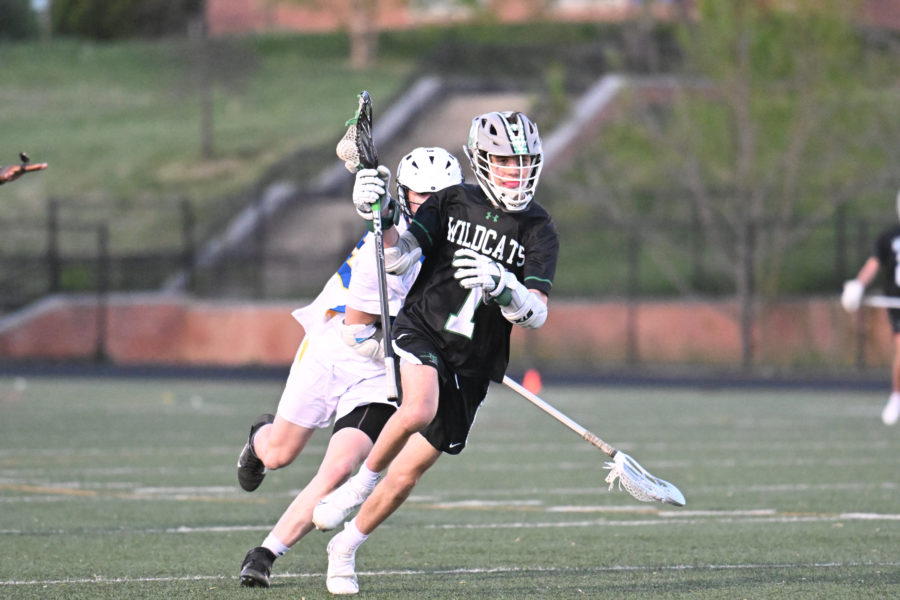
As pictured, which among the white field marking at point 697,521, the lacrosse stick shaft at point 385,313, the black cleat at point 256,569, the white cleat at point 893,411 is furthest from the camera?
the white cleat at point 893,411

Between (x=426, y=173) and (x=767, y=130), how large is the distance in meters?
20.3

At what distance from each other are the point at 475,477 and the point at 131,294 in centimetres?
1904

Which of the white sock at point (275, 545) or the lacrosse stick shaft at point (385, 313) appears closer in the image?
the lacrosse stick shaft at point (385, 313)

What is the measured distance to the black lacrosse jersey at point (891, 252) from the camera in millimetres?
15039

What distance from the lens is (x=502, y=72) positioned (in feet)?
140

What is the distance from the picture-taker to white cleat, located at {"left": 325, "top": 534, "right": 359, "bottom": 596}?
6570mm

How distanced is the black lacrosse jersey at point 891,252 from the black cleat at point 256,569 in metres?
9.74

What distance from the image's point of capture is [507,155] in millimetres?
6723

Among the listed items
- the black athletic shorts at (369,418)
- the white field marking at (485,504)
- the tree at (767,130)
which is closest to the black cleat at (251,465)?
the black athletic shorts at (369,418)

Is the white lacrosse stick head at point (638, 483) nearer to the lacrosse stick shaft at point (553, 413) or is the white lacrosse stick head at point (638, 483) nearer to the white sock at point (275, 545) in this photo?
the lacrosse stick shaft at point (553, 413)

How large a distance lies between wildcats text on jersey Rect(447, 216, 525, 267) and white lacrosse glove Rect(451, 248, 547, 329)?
26 centimetres

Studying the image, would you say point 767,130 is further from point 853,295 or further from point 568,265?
point 853,295

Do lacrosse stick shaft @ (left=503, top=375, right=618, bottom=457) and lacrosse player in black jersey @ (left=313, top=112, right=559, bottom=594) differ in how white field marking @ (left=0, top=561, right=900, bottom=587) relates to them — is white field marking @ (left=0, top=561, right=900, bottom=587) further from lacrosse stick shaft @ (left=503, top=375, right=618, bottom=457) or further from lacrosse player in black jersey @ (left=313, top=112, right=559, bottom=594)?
lacrosse stick shaft @ (left=503, top=375, right=618, bottom=457)

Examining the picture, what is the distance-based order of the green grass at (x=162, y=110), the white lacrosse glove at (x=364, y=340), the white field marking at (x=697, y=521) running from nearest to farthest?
1. the white lacrosse glove at (x=364, y=340)
2. the white field marking at (x=697, y=521)
3. the green grass at (x=162, y=110)
